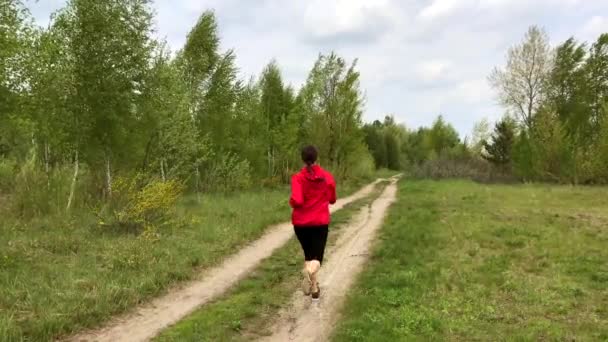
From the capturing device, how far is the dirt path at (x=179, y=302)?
707cm

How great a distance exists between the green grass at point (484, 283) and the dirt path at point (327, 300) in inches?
11.0

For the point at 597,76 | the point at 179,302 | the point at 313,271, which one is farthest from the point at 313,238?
the point at 597,76

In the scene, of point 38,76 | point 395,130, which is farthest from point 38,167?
point 395,130

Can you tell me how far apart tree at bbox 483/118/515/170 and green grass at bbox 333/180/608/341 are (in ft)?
143

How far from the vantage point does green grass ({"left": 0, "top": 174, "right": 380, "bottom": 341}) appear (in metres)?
7.30

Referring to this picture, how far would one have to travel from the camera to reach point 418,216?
741 inches

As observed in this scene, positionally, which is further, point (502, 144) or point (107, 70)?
point (502, 144)

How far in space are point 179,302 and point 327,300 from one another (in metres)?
2.61

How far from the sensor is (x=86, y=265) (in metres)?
9.98

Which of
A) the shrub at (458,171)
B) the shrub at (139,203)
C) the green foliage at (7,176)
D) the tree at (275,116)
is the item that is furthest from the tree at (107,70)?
the shrub at (458,171)

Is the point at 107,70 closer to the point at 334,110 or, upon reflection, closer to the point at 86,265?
the point at 86,265

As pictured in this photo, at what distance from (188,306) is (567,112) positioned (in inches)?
2138

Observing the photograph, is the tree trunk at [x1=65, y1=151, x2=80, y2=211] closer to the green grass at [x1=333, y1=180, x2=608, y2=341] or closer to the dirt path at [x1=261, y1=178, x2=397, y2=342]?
the dirt path at [x1=261, y1=178, x2=397, y2=342]

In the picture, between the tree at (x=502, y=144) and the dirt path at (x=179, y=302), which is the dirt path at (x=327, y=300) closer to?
the dirt path at (x=179, y=302)
